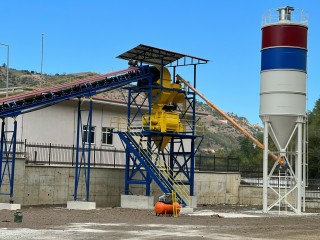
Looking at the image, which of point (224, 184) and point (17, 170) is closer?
point (17, 170)

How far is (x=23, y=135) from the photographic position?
4309 cm

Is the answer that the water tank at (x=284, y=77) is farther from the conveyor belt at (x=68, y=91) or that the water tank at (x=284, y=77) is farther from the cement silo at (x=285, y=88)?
the conveyor belt at (x=68, y=91)

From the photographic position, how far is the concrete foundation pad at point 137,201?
3772 cm

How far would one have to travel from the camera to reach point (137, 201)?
3828 centimetres

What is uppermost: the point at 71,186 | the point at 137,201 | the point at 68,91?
the point at 68,91

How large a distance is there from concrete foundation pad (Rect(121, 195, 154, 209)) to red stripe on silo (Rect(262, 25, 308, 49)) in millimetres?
11759

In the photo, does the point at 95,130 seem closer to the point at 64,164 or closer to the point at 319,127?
the point at 64,164

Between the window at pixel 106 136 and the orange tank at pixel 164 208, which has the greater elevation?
the window at pixel 106 136

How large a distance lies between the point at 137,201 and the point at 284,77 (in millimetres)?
11624

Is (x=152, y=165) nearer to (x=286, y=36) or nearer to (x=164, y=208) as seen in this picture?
(x=164, y=208)

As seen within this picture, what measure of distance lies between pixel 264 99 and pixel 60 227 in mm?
18365

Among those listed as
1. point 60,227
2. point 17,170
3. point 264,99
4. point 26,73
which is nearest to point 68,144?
point 17,170

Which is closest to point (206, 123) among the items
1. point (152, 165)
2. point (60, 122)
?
point (60, 122)

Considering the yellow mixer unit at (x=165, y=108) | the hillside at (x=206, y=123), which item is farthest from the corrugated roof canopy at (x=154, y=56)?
the hillside at (x=206, y=123)
